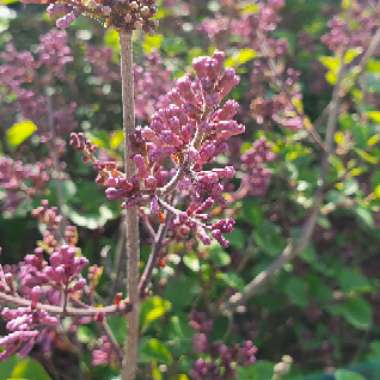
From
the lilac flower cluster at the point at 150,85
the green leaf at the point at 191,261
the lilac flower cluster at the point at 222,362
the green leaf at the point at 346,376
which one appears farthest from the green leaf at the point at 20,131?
the green leaf at the point at 346,376

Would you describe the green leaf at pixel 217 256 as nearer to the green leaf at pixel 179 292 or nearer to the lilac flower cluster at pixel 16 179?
the green leaf at pixel 179 292

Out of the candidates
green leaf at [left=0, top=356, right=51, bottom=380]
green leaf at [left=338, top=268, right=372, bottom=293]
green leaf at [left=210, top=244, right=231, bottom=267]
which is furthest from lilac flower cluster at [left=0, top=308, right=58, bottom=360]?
green leaf at [left=338, top=268, right=372, bottom=293]

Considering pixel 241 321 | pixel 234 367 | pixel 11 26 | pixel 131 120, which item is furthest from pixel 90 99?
pixel 131 120

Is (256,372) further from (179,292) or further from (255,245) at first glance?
(255,245)

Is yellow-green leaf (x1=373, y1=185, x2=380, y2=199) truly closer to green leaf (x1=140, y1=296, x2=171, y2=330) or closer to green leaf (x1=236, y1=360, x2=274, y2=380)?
green leaf (x1=236, y1=360, x2=274, y2=380)

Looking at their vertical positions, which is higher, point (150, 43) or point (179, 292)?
point (150, 43)

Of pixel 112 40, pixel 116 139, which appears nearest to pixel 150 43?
pixel 112 40
